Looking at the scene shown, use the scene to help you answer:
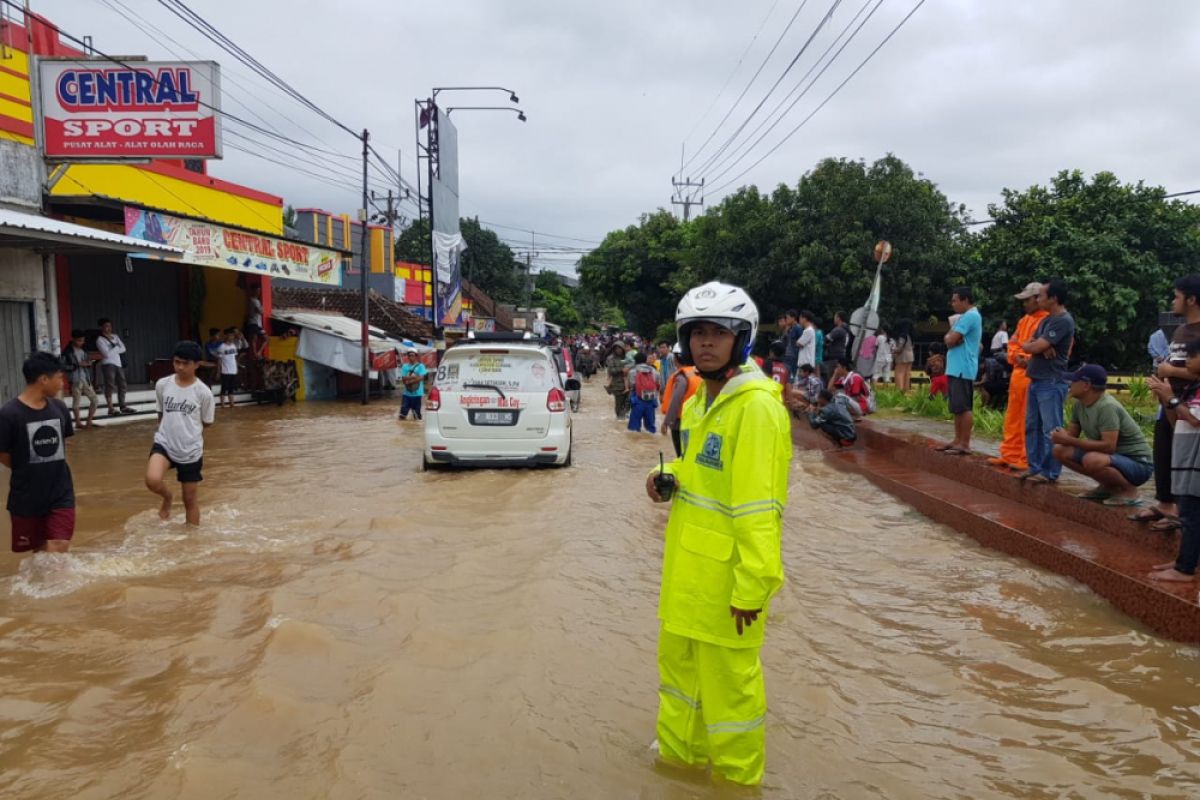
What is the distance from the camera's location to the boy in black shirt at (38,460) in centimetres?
530

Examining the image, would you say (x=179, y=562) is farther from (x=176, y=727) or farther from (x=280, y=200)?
(x=280, y=200)

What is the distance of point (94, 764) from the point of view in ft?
11.0

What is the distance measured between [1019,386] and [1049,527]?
5.50 ft

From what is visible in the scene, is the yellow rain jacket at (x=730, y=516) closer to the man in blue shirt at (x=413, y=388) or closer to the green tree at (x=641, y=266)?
the man in blue shirt at (x=413, y=388)

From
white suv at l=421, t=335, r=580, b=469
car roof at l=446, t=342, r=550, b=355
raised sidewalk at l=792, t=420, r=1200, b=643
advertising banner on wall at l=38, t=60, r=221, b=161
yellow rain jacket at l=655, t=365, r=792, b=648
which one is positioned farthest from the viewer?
advertising banner on wall at l=38, t=60, r=221, b=161

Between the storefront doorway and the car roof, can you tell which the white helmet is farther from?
the storefront doorway

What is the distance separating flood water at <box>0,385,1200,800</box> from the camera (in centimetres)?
339

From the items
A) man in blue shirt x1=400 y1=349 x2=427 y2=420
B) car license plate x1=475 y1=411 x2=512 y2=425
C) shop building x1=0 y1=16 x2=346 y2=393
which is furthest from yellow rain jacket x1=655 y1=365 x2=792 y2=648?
man in blue shirt x1=400 y1=349 x2=427 y2=420

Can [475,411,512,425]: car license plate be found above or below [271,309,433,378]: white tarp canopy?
below

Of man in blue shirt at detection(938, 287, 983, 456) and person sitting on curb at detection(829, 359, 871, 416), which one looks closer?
man in blue shirt at detection(938, 287, 983, 456)

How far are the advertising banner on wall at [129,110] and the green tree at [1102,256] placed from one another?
1864 cm

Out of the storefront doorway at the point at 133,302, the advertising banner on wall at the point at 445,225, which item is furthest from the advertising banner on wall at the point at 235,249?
the advertising banner on wall at the point at 445,225

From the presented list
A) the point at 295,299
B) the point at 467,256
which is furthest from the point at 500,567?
the point at 467,256

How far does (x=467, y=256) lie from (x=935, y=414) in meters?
44.5
